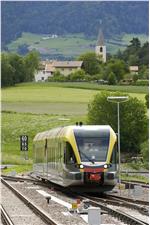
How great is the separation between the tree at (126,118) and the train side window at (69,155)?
195 feet

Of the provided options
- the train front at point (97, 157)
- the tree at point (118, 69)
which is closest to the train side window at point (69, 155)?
the train front at point (97, 157)

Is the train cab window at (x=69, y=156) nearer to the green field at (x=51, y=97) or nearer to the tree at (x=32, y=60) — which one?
the green field at (x=51, y=97)

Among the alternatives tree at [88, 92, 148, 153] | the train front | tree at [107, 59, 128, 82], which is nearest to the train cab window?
the train front

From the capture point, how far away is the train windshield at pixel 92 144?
24.9m

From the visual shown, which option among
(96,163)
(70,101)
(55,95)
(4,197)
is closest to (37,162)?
(4,197)

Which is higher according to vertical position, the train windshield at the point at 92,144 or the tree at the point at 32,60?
the tree at the point at 32,60

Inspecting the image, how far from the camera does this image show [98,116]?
293 feet

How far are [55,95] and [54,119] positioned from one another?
20.5 metres

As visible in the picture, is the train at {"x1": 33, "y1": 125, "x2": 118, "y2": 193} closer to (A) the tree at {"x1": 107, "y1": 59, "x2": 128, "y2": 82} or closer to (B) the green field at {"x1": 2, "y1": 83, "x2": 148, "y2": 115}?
(B) the green field at {"x1": 2, "y1": 83, "x2": 148, "y2": 115}

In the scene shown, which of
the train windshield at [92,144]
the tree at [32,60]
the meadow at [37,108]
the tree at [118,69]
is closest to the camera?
the train windshield at [92,144]

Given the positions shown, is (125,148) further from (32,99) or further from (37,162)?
(37,162)

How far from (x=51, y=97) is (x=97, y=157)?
3442 inches

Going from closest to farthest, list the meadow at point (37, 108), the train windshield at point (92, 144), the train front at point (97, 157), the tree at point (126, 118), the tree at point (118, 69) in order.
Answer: the train front at point (97, 157) → the train windshield at point (92, 144) → the tree at point (126, 118) → the meadow at point (37, 108) → the tree at point (118, 69)

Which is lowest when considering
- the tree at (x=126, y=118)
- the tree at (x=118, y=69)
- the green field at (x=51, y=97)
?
the tree at (x=126, y=118)
